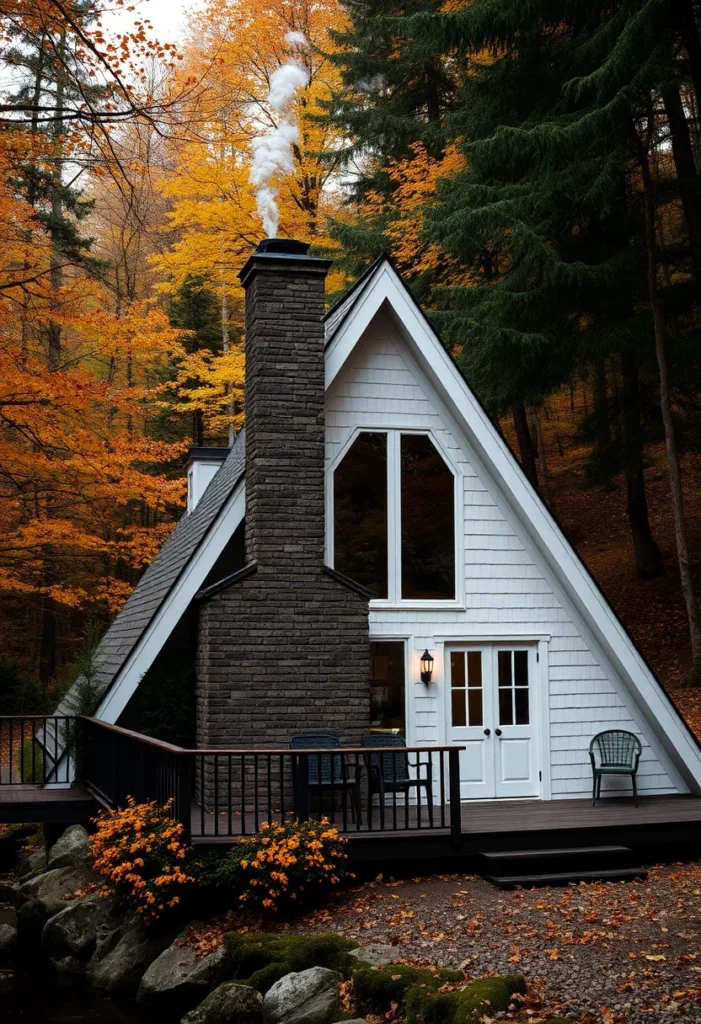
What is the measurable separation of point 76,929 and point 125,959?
1.04m

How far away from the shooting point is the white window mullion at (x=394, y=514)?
12.2 meters

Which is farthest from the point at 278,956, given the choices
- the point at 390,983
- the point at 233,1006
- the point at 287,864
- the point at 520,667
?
the point at 520,667

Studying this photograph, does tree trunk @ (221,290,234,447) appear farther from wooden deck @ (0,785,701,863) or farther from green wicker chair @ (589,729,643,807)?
green wicker chair @ (589,729,643,807)


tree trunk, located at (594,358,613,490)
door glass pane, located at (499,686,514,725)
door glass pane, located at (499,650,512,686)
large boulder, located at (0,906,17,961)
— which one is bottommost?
large boulder, located at (0,906,17,961)

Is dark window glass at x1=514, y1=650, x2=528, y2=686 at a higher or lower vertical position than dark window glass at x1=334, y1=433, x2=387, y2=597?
lower

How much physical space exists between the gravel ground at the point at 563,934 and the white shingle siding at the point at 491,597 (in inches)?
93.0

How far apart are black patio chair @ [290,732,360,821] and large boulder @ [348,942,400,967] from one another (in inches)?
88.2

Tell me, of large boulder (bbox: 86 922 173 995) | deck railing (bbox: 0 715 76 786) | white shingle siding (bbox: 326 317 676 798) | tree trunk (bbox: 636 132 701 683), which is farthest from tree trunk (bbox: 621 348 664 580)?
large boulder (bbox: 86 922 173 995)

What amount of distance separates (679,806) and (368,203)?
632 inches

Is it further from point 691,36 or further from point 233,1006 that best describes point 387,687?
point 691,36

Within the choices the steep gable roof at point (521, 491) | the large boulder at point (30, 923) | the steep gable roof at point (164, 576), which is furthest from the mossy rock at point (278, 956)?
the steep gable roof at point (521, 491)

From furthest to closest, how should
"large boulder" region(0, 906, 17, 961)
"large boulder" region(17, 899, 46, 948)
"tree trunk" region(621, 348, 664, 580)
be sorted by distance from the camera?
"tree trunk" region(621, 348, 664, 580) → "large boulder" region(17, 899, 46, 948) → "large boulder" region(0, 906, 17, 961)

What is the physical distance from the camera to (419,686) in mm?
12016

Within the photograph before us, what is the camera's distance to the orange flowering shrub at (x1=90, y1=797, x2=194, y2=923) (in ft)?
28.2
